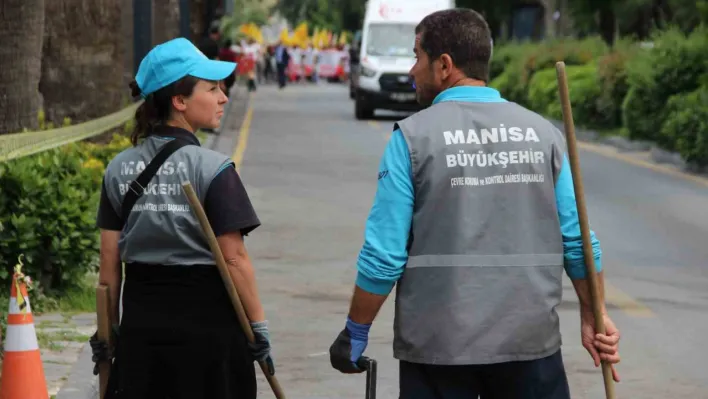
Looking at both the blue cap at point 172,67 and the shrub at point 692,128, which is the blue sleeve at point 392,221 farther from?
the shrub at point 692,128

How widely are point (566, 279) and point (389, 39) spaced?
2419 cm

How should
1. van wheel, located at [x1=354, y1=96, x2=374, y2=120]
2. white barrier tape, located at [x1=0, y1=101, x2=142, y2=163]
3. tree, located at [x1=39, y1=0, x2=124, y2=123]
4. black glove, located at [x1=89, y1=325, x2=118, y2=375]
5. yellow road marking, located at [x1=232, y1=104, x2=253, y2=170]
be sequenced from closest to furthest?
black glove, located at [x1=89, y1=325, x2=118, y2=375], white barrier tape, located at [x1=0, y1=101, x2=142, y2=163], tree, located at [x1=39, y1=0, x2=124, y2=123], yellow road marking, located at [x1=232, y1=104, x2=253, y2=170], van wheel, located at [x1=354, y1=96, x2=374, y2=120]

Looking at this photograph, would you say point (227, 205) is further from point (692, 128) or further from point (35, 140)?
point (692, 128)

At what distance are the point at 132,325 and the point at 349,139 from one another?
76.3 ft

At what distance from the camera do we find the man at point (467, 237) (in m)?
4.10

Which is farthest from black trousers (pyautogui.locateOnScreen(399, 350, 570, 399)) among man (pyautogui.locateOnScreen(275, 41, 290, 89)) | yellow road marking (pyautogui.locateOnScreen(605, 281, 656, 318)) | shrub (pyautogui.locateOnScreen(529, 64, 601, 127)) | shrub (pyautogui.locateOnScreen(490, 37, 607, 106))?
man (pyautogui.locateOnScreen(275, 41, 290, 89))

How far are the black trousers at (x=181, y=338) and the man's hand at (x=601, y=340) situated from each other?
1011 mm

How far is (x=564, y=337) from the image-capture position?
30.3 ft

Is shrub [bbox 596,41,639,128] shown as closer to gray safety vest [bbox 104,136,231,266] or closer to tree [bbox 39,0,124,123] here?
tree [bbox 39,0,124,123]

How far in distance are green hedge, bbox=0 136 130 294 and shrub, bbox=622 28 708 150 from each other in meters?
14.5

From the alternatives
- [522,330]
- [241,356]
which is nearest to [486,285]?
[522,330]

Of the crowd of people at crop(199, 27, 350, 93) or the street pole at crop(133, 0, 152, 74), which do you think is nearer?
the street pole at crop(133, 0, 152, 74)

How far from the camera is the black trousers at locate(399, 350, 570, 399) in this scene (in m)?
4.18

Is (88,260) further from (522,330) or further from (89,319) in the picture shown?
(522,330)
